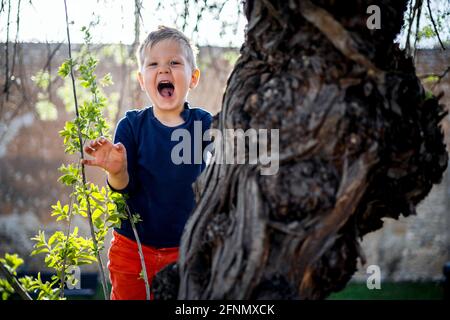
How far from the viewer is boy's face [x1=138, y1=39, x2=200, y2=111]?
240 centimetres

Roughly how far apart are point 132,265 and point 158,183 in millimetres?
361

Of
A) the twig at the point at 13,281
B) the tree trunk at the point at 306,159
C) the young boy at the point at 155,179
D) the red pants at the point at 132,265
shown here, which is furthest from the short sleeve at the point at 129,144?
the tree trunk at the point at 306,159

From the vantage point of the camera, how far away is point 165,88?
2.44 m

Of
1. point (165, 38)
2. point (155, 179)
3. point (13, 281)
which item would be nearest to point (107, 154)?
point (155, 179)

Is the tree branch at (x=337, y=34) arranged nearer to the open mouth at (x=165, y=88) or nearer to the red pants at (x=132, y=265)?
the open mouth at (x=165, y=88)

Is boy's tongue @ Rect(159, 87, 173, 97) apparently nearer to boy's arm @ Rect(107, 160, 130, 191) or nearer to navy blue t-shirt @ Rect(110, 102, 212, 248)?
navy blue t-shirt @ Rect(110, 102, 212, 248)

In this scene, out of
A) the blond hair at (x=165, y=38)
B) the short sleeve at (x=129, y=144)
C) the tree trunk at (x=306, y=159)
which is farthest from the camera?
the blond hair at (x=165, y=38)

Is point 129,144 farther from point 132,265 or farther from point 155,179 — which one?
point 132,265

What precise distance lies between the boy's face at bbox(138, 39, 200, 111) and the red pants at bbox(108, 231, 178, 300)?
614 mm

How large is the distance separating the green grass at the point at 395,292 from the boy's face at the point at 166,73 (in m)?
4.31

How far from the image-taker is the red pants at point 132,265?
2.37 meters

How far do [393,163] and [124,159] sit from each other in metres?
0.98

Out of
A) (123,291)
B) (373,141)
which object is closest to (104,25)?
(123,291)
